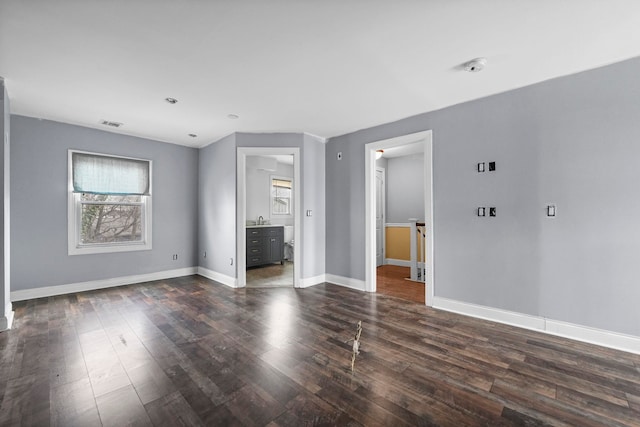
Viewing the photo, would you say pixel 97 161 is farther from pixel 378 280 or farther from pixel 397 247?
pixel 397 247

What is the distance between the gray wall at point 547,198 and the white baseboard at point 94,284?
4.59 metres

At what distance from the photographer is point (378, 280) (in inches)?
202

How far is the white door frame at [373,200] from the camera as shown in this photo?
3.63 meters

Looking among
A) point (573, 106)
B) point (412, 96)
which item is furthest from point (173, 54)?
point (573, 106)

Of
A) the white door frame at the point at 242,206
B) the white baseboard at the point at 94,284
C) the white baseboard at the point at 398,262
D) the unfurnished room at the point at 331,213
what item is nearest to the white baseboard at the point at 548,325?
the unfurnished room at the point at 331,213

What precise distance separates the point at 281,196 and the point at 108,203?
12.6ft

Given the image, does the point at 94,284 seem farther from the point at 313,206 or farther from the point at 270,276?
the point at 313,206

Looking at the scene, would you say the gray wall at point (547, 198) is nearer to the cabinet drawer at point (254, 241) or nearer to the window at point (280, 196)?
the cabinet drawer at point (254, 241)

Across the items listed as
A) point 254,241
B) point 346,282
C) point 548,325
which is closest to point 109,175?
point 254,241

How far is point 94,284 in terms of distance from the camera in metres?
4.48

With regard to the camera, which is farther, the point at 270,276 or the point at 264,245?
the point at 264,245

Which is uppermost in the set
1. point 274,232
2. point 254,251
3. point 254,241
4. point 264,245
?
point 274,232

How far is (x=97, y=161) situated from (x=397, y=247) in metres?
6.06

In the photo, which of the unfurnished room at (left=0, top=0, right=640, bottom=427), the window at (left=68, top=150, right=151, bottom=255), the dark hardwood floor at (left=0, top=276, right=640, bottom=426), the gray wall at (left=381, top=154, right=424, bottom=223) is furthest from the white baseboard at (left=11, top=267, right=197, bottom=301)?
the gray wall at (left=381, top=154, right=424, bottom=223)
